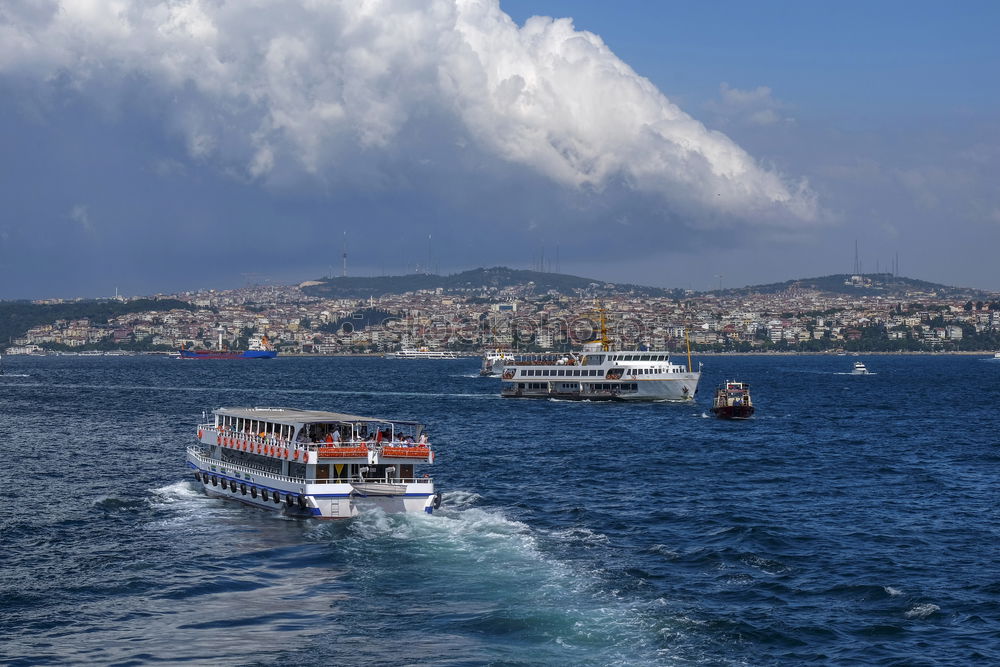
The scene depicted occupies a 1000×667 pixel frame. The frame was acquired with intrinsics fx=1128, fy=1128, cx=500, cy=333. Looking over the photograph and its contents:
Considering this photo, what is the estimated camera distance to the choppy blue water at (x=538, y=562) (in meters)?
28.0

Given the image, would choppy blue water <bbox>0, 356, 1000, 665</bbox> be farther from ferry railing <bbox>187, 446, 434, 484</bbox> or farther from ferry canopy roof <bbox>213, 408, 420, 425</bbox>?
ferry canopy roof <bbox>213, 408, 420, 425</bbox>

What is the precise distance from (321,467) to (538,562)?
38.3ft

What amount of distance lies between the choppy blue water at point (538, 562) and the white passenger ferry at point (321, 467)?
0.87m

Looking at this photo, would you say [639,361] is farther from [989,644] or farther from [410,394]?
[989,644]

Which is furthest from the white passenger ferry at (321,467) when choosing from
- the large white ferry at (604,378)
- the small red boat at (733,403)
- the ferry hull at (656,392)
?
the large white ferry at (604,378)

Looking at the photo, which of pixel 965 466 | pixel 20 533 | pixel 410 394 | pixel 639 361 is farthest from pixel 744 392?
pixel 20 533

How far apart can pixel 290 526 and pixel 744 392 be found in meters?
60.7

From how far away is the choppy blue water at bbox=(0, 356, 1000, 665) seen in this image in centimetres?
2800

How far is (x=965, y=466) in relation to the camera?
62656 mm

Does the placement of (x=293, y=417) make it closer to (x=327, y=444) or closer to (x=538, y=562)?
(x=327, y=444)

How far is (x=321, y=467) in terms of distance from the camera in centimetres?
4462

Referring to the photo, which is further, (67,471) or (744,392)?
(744,392)

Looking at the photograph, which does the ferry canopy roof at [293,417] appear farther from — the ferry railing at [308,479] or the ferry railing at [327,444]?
the ferry railing at [308,479]

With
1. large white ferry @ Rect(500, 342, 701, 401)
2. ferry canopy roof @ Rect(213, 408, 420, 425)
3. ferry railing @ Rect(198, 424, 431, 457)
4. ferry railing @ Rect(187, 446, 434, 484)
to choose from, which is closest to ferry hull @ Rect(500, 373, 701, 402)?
large white ferry @ Rect(500, 342, 701, 401)
